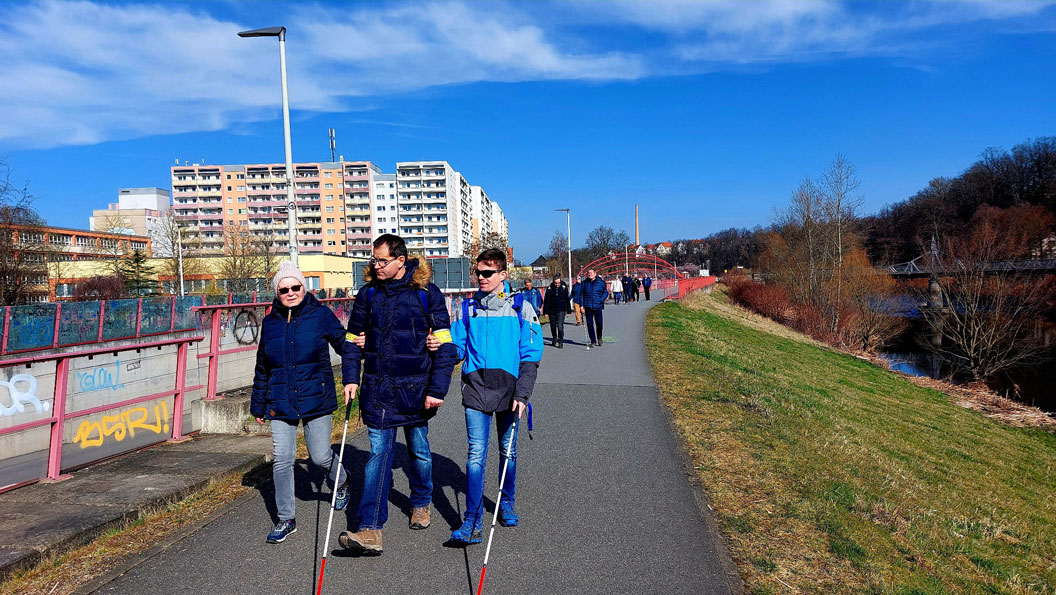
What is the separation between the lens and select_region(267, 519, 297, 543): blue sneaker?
4164 mm

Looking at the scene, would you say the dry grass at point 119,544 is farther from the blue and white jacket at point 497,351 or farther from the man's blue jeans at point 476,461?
the blue and white jacket at point 497,351

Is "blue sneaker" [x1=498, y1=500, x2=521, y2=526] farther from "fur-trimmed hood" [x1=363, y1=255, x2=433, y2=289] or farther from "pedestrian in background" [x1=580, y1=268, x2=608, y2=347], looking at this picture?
"pedestrian in background" [x1=580, y1=268, x2=608, y2=347]

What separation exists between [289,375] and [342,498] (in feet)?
3.70

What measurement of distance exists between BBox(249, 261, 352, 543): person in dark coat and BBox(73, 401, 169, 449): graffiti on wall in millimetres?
3632

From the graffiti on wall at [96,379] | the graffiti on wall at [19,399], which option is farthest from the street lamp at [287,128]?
the graffiti on wall at [19,399]

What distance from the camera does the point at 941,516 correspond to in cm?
608

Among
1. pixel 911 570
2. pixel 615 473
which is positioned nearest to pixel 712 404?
pixel 615 473

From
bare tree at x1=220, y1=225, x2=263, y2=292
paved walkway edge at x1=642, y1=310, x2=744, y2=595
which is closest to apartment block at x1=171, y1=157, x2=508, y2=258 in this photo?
bare tree at x1=220, y1=225, x2=263, y2=292

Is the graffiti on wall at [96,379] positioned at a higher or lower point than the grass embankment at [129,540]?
lower

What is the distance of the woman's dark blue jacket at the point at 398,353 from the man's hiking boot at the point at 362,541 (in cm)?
65

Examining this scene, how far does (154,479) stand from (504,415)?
10.4ft

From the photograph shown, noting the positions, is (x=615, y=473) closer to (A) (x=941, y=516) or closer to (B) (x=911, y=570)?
(B) (x=911, y=570)

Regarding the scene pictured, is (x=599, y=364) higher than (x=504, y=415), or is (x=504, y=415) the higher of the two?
(x=504, y=415)

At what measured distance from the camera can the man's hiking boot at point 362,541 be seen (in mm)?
3881
